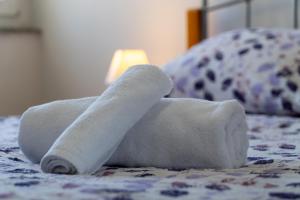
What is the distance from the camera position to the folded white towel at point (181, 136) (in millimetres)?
898

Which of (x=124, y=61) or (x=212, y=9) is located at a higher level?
(x=212, y=9)

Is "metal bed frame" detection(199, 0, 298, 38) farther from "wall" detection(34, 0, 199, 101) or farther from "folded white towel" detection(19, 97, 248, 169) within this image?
"folded white towel" detection(19, 97, 248, 169)

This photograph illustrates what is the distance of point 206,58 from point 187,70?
84 mm

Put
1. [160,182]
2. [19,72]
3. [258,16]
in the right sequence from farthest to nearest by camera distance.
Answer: [19,72]
[258,16]
[160,182]

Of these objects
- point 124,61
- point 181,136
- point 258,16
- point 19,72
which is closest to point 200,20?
point 258,16

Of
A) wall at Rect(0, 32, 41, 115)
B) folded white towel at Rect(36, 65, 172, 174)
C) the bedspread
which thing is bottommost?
wall at Rect(0, 32, 41, 115)

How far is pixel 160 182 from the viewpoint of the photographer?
30.0 inches

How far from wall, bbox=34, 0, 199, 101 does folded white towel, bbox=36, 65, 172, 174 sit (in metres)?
1.68

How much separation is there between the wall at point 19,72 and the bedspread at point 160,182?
204 centimetres

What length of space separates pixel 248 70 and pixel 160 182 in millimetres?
1226

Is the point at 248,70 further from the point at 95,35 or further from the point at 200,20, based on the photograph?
the point at 95,35

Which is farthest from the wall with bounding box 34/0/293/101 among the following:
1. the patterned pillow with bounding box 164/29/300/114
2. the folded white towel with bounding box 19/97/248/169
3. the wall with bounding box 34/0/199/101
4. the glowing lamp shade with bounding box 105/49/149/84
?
the folded white towel with bounding box 19/97/248/169

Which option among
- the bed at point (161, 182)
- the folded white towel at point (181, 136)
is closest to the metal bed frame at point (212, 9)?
the bed at point (161, 182)

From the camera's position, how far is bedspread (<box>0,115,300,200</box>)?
0.68 meters
